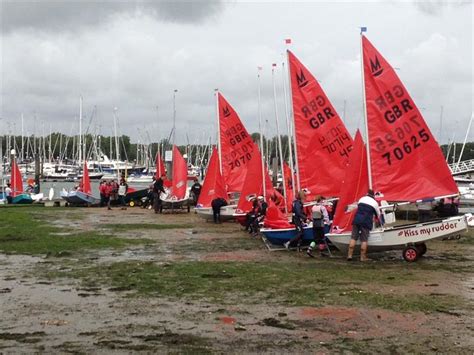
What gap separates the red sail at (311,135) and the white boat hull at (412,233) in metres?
4.22

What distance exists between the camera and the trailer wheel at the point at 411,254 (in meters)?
14.8

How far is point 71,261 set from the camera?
14391 millimetres

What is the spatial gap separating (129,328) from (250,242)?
1069 centimetres

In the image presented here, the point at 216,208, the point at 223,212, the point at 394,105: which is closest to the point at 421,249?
the point at 394,105

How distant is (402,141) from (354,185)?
156 cm

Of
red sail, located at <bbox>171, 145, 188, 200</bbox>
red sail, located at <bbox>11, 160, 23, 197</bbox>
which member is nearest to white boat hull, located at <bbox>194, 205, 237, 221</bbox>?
red sail, located at <bbox>171, 145, 188, 200</bbox>

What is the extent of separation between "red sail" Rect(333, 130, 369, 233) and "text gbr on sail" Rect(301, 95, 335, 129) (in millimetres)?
3398

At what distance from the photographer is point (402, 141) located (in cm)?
1543

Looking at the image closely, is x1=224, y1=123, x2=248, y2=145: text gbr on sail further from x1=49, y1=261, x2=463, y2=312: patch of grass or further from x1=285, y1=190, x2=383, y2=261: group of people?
x1=49, y1=261, x2=463, y2=312: patch of grass

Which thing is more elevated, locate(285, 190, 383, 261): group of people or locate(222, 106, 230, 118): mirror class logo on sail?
locate(222, 106, 230, 118): mirror class logo on sail

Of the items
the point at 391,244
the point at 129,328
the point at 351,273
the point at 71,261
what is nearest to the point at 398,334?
the point at 129,328

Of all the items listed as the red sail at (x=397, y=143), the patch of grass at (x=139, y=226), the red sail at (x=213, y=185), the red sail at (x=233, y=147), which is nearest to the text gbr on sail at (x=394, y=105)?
the red sail at (x=397, y=143)

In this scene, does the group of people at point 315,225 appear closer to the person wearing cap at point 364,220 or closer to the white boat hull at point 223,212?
the person wearing cap at point 364,220

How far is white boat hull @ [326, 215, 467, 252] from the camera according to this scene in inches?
576
